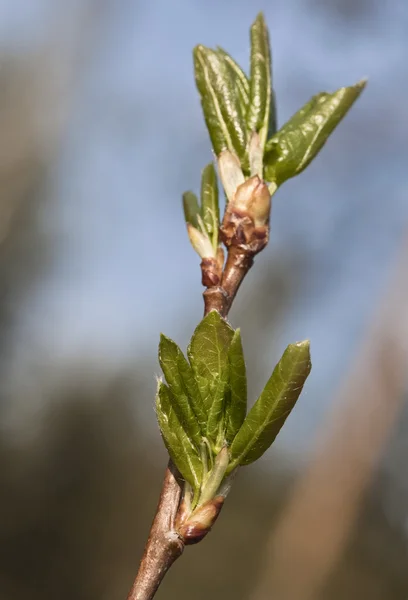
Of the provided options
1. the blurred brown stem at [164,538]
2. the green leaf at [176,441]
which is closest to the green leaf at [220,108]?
the blurred brown stem at [164,538]

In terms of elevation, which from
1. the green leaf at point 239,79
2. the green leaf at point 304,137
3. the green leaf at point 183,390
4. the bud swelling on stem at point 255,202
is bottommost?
the green leaf at point 183,390

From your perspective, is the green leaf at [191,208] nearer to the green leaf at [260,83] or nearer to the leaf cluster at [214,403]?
the green leaf at [260,83]

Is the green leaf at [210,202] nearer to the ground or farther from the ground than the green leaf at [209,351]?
farther from the ground

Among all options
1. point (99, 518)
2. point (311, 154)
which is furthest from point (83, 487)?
point (311, 154)

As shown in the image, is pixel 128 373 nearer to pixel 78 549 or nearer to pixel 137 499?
pixel 137 499

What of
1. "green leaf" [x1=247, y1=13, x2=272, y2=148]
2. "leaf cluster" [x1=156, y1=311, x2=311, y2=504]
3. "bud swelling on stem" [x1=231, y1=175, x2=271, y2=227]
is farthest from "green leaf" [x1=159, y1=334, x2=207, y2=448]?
"green leaf" [x1=247, y1=13, x2=272, y2=148]

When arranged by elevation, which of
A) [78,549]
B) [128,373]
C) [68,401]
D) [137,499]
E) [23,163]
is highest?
[23,163]
